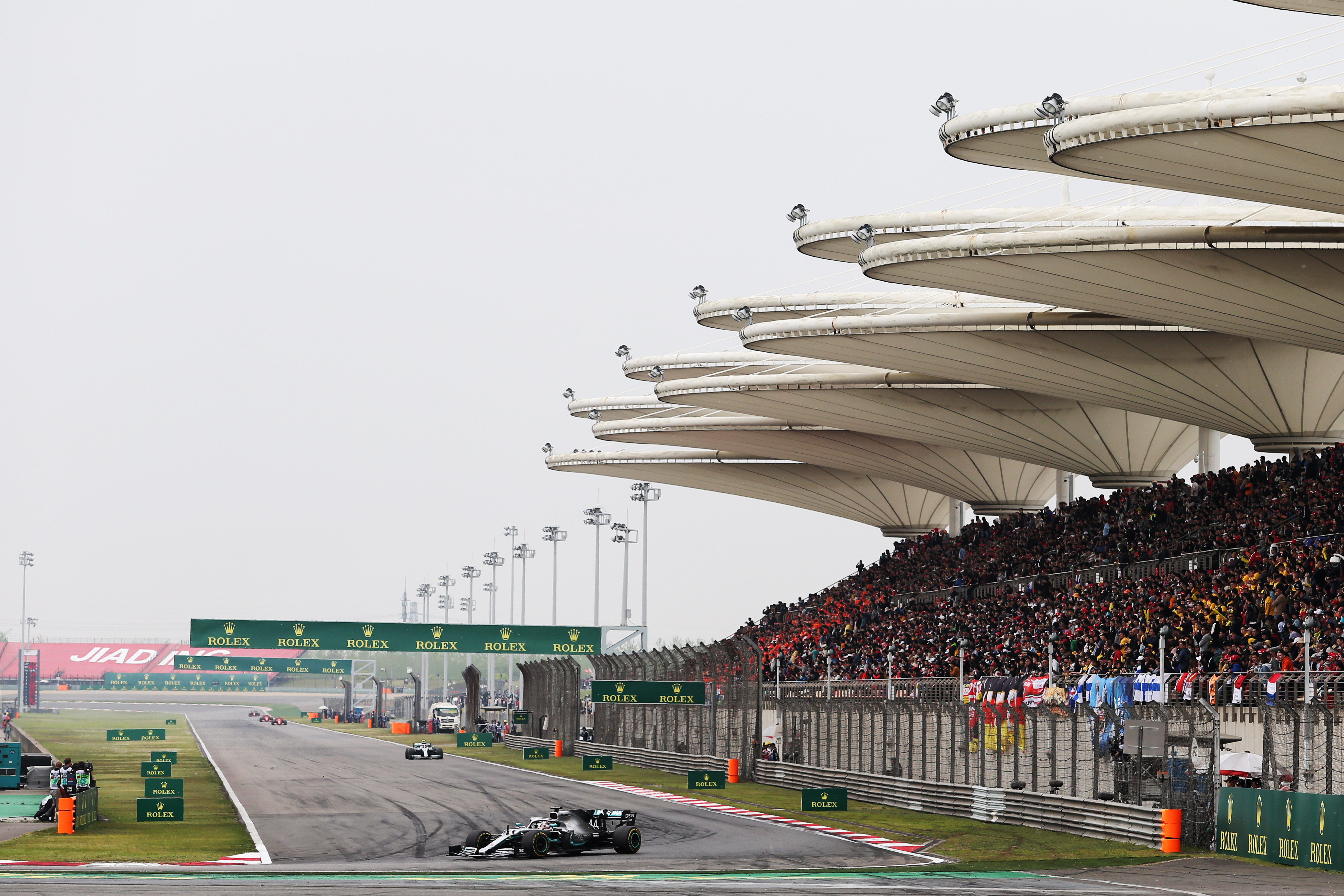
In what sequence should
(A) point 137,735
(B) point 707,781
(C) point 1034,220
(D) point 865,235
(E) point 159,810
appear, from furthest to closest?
1. (A) point 137,735
2. (B) point 707,781
3. (D) point 865,235
4. (C) point 1034,220
5. (E) point 159,810

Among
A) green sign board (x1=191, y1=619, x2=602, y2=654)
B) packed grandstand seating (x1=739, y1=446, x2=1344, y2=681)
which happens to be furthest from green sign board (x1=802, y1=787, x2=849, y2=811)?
green sign board (x1=191, y1=619, x2=602, y2=654)

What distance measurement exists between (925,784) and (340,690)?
17160cm

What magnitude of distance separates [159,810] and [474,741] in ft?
128

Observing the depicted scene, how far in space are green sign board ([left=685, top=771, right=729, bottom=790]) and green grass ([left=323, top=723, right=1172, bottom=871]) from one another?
0.25m

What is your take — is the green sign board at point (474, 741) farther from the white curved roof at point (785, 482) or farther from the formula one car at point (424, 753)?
the white curved roof at point (785, 482)

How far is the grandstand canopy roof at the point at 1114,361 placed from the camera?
42.1 metres

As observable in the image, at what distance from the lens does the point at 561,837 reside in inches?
1003

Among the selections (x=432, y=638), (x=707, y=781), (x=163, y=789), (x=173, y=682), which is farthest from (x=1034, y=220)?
(x=173, y=682)

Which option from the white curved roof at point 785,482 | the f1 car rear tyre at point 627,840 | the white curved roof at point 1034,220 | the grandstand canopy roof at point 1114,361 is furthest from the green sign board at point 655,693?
the white curved roof at point 785,482

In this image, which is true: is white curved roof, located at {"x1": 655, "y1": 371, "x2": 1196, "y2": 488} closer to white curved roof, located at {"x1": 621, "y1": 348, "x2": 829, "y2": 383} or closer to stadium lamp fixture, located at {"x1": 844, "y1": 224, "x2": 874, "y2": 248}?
white curved roof, located at {"x1": 621, "y1": 348, "x2": 829, "y2": 383}

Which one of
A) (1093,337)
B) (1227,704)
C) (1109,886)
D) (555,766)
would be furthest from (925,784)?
(555,766)

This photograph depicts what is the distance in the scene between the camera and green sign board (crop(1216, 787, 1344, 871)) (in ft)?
68.2

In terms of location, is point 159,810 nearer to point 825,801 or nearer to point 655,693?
point 825,801

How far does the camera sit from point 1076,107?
2916 centimetres
